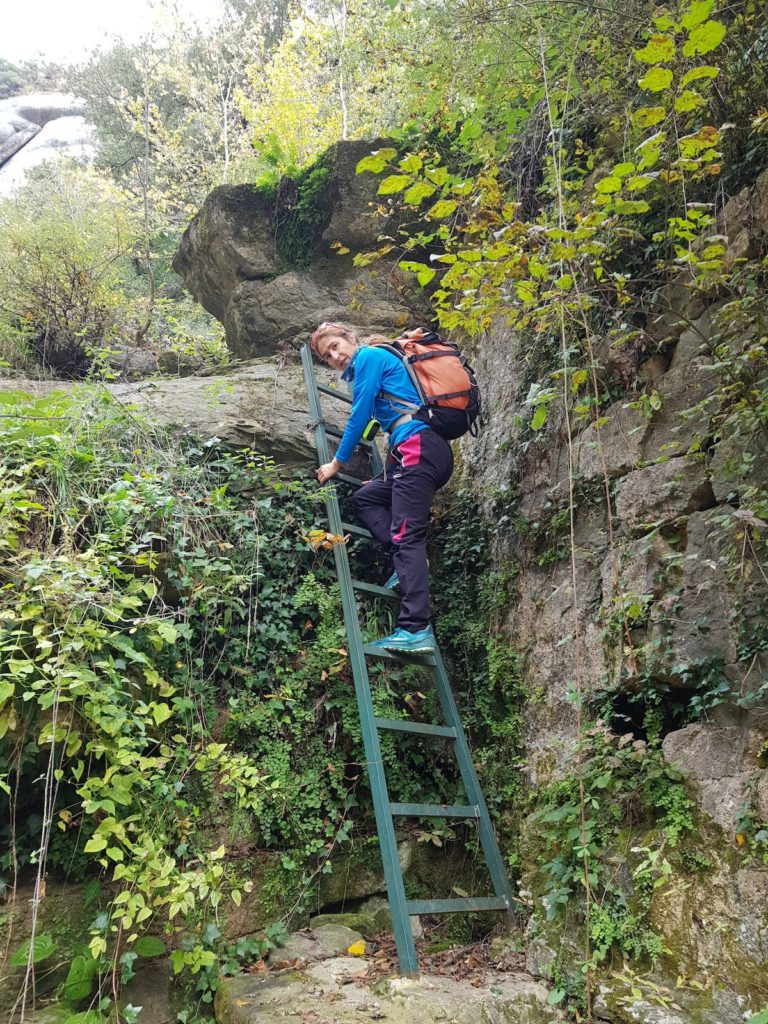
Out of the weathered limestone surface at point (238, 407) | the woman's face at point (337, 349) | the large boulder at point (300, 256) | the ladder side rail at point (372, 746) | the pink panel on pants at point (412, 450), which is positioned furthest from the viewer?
the large boulder at point (300, 256)

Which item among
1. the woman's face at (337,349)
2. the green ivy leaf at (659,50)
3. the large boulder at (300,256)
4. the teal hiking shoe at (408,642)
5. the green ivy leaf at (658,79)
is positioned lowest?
the teal hiking shoe at (408,642)

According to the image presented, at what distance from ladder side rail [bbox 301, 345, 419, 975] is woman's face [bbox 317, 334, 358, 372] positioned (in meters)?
0.44

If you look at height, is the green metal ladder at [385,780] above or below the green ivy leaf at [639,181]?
below

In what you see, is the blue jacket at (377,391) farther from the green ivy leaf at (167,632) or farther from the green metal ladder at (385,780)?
the green ivy leaf at (167,632)

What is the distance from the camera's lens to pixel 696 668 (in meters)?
2.77

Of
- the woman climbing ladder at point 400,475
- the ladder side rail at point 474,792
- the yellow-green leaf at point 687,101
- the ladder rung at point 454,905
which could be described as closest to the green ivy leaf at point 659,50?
the yellow-green leaf at point 687,101

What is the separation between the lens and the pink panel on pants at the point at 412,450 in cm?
414

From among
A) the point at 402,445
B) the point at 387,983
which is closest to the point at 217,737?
the point at 387,983

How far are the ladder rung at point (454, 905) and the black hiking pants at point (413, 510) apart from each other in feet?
4.59

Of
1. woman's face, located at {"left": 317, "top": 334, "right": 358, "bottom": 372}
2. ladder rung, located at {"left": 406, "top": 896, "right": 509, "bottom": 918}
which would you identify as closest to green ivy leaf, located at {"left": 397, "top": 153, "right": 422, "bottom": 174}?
woman's face, located at {"left": 317, "top": 334, "right": 358, "bottom": 372}

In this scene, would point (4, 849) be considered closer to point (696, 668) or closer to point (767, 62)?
point (696, 668)

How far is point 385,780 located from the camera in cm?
344

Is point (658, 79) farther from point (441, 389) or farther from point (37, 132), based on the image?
point (37, 132)

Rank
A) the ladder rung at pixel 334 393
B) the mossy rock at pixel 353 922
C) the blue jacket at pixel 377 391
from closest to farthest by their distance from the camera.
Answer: the mossy rock at pixel 353 922, the blue jacket at pixel 377 391, the ladder rung at pixel 334 393
